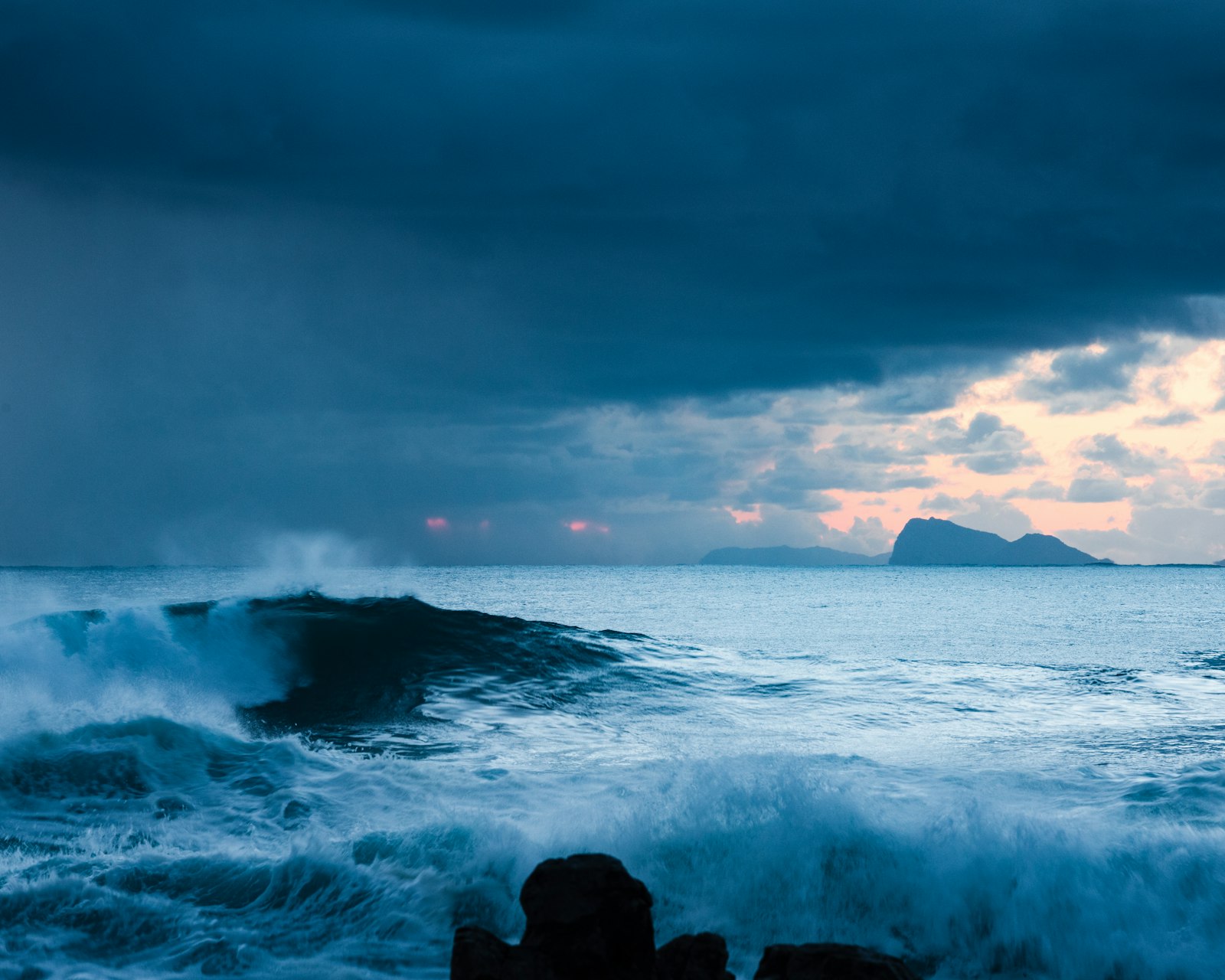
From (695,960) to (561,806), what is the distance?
171 inches

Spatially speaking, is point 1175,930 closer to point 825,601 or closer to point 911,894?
point 911,894

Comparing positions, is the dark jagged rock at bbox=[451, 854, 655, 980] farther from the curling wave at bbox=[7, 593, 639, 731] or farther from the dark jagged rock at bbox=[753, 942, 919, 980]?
the curling wave at bbox=[7, 593, 639, 731]

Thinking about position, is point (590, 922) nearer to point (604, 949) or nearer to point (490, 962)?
point (604, 949)

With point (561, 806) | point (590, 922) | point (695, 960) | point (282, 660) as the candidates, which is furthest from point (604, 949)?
point (282, 660)

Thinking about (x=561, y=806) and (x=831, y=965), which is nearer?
(x=831, y=965)

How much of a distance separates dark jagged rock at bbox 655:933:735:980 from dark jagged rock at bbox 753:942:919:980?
0.61ft

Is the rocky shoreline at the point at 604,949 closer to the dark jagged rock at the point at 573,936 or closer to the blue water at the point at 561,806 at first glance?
the dark jagged rock at the point at 573,936

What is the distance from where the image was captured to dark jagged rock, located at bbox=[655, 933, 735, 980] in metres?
4.04

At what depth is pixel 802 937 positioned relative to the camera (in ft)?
20.3

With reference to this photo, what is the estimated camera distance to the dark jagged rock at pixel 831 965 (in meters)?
3.72

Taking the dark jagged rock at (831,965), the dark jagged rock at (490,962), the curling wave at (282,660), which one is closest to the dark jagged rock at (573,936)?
the dark jagged rock at (490,962)

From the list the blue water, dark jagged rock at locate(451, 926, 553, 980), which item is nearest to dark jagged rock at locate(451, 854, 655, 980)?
dark jagged rock at locate(451, 926, 553, 980)

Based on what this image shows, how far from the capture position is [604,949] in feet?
13.0

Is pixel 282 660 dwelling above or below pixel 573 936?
below
